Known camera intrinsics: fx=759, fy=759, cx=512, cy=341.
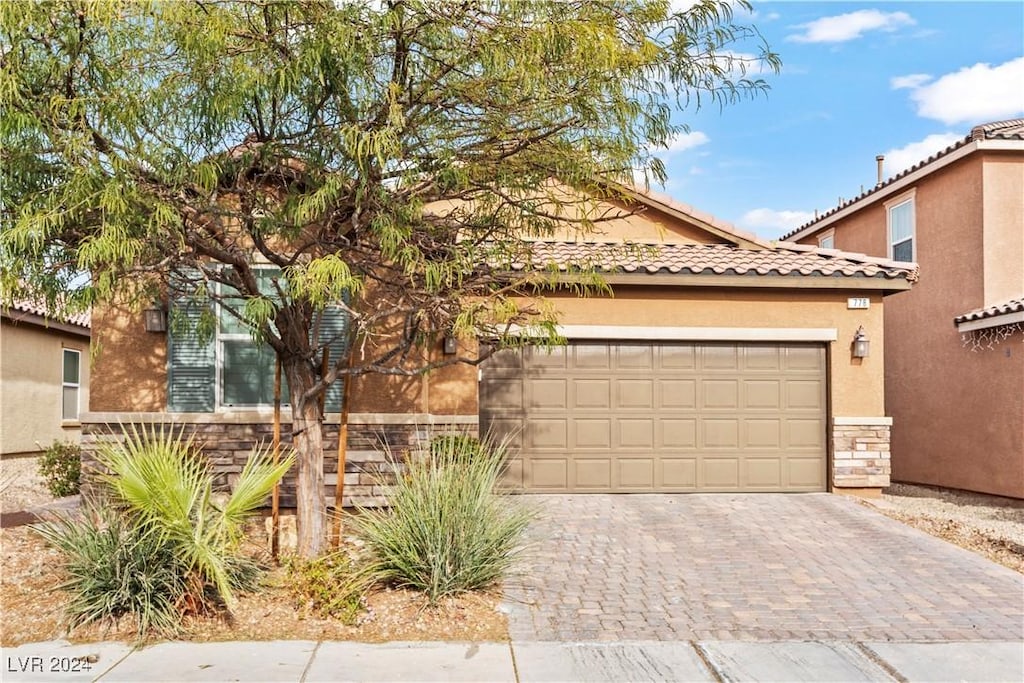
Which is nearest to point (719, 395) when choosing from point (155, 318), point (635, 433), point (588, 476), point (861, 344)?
point (635, 433)

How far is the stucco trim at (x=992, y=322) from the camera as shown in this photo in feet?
37.0

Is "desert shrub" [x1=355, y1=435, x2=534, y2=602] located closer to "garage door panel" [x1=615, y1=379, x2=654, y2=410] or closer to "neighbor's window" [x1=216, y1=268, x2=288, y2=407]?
"neighbor's window" [x1=216, y1=268, x2=288, y2=407]

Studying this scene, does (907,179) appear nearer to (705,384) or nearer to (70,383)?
(705,384)

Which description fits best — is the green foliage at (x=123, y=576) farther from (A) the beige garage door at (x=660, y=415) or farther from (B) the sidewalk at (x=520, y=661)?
(A) the beige garage door at (x=660, y=415)

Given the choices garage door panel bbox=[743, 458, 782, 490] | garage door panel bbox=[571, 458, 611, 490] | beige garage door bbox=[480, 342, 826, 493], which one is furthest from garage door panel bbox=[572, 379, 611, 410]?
garage door panel bbox=[743, 458, 782, 490]

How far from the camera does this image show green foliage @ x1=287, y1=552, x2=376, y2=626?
6199 mm

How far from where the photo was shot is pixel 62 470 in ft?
37.9

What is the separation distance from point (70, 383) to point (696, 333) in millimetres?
14533

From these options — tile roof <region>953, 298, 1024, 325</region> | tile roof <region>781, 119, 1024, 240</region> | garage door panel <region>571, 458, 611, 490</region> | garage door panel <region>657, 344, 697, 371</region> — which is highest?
tile roof <region>781, 119, 1024, 240</region>

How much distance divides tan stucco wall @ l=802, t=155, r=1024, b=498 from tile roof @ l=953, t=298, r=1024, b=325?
0.66 ft

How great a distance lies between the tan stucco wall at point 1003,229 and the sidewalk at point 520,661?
8.66 m

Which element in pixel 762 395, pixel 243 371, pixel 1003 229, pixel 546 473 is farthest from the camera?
pixel 1003 229

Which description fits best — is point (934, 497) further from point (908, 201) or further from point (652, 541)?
point (652, 541)

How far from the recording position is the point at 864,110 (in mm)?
13242
